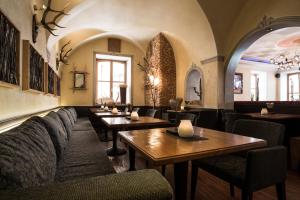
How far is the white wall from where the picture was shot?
8.82 meters

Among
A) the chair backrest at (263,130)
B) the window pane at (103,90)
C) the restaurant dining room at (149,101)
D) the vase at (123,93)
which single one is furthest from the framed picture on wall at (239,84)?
the chair backrest at (263,130)

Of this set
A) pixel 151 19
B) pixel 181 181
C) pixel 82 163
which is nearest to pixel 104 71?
pixel 151 19

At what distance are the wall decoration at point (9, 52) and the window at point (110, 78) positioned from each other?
622cm

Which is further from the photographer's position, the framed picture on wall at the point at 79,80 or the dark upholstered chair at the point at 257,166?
the framed picture on wall at the point at 79,80

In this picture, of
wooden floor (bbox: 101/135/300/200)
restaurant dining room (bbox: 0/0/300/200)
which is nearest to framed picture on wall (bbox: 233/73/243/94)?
restaurant dining room (bbox: 0/0/300/200)

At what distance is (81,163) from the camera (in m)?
1.64

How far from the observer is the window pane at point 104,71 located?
8.02m

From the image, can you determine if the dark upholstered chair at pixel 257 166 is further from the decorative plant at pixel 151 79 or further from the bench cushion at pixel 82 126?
the decorative plant at pixel 151 79

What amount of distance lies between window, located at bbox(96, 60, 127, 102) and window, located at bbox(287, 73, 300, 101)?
9112 millimetres

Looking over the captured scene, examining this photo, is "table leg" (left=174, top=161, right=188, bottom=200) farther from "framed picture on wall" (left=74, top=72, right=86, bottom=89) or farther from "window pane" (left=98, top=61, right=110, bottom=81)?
"window pane" (left=98, top=61, right=110, bottom=81)

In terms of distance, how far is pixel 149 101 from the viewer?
7.72 m

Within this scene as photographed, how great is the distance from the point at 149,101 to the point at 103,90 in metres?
2.15

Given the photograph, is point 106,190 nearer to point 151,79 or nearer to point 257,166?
point 257,166

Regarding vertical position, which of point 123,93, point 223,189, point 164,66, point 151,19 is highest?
point 151,19
